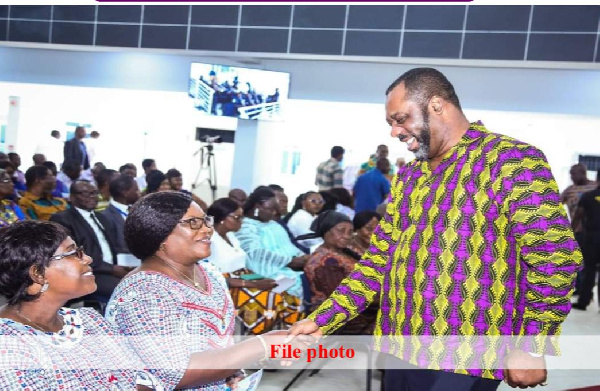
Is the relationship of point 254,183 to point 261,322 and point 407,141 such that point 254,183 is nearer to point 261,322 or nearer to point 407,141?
point 261,322

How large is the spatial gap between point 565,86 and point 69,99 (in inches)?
356

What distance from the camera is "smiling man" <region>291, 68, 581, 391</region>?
187cm

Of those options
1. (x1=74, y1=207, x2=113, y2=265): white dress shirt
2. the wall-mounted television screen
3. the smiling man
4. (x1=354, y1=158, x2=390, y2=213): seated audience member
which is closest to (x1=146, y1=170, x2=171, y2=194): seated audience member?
(x1=74, y1=207, x2=113, y2=265): white dress shirt

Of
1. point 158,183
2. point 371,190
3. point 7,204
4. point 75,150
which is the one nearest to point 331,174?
point 371,190

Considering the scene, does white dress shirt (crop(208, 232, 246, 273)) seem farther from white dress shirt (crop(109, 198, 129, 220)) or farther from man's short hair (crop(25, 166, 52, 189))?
man's short hair (crop(25, 166, 52, 189))

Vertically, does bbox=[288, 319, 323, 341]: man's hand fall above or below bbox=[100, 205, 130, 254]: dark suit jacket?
above

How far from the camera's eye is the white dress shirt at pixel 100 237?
16.5ft

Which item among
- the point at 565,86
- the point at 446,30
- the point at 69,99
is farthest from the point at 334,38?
the point at 69,99

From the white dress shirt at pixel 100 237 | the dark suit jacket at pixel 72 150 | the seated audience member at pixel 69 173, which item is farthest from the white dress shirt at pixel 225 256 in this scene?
the dark suit jacket at pixel 72 150

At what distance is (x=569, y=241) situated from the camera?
1.86 metres

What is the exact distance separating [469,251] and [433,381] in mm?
382

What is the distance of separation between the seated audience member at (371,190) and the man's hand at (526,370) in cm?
670

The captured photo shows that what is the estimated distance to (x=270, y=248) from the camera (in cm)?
571

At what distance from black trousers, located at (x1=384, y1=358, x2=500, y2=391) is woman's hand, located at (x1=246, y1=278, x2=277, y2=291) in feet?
8.14
